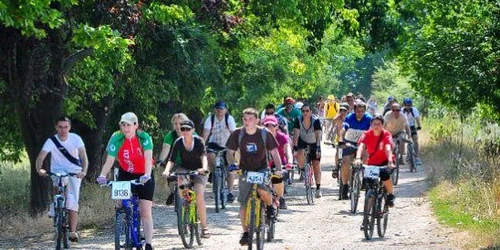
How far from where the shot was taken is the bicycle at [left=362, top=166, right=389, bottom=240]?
15977 mm

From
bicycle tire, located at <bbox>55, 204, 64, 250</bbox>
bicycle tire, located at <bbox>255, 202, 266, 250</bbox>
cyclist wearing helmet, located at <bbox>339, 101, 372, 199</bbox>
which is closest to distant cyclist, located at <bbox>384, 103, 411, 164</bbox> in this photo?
cyclist wearing helmet, located at <bbox>339, 101, 372, 199</bbox>

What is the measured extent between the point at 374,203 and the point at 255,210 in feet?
8.14

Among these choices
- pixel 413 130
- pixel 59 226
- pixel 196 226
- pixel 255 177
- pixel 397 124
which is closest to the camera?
pixel 255 177

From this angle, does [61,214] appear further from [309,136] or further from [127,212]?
[309,136]

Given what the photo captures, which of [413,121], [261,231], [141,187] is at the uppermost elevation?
[413,121]

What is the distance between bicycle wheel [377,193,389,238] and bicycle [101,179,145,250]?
3799 millimetres

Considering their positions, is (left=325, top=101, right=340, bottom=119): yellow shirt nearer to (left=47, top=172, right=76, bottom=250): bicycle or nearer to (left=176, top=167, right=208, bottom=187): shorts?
(left=176, top=167, right=208, bottom=187): shorts

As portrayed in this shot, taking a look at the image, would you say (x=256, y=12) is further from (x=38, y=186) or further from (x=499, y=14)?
(x=38, y=186)

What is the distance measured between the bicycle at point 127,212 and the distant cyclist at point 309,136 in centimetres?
908

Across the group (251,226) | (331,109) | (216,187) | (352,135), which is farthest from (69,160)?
(331,109)

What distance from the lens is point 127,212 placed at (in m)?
13.6

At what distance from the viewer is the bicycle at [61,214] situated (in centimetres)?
1554

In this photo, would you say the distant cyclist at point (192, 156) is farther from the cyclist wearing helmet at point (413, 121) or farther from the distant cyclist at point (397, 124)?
the cyclist wearing helmet at point (413, 121)

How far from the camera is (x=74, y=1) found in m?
15.1
